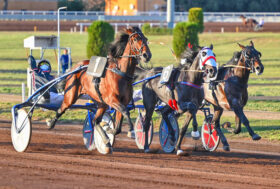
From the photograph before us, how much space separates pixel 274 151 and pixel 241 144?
0.99 meters

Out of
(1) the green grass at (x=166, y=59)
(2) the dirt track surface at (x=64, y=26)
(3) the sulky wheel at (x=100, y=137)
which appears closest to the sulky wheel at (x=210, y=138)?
(3) the sulky wheel at (x=100, y=137)

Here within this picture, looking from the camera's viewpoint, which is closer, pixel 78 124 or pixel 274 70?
pixel 78 124

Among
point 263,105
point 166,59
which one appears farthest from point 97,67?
point 166,59

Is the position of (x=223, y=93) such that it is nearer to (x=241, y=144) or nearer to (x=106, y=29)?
(x=241, y=144)

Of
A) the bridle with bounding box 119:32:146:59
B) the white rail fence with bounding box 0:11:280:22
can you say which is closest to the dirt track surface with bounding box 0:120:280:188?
the bridle with bounding box 119:32:146:59

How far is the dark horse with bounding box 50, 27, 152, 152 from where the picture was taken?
Result: 9273 mm

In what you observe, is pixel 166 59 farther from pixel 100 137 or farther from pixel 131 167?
pixel 131 167

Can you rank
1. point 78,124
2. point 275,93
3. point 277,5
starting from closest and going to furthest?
point 78,124 < point 275,93 < point 277,5

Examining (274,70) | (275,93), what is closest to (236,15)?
(274,70)

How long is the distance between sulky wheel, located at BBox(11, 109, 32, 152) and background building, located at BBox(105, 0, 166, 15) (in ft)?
149

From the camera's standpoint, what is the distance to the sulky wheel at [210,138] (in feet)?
35.1

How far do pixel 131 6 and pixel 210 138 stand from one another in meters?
50.7

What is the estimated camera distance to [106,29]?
1119 inches

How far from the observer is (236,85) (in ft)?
35.1
